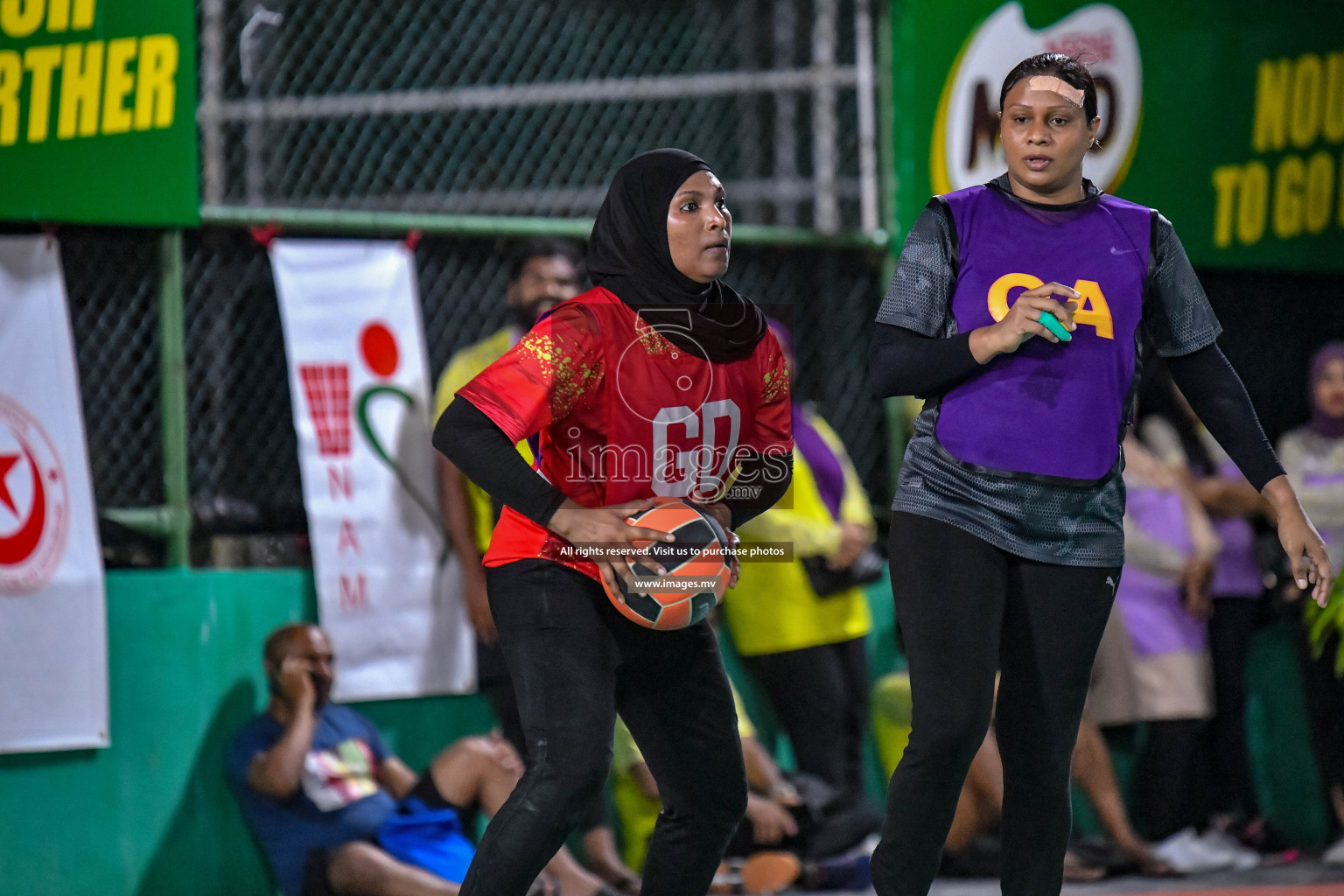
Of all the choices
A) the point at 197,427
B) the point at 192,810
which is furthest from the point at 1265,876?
the point at 197,427

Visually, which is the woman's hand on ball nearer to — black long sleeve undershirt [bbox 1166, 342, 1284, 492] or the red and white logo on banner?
black long sleeve undershirt [bbox 1166, 342, 1284, 492]

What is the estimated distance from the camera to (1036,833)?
3.52m

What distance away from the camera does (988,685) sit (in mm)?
3369

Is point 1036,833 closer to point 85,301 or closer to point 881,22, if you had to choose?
point 85,301

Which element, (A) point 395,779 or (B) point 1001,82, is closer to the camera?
(A) point 395,779

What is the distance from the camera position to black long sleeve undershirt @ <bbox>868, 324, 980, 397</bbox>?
3.40 metres

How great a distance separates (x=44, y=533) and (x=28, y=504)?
11 cm

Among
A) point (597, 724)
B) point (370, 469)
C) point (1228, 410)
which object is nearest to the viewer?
point (597, 724)

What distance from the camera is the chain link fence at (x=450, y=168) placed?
5.93 metres

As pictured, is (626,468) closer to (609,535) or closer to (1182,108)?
(609,535)

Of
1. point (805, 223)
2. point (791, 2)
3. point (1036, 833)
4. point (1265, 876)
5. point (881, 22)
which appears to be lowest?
point (1265, 876)

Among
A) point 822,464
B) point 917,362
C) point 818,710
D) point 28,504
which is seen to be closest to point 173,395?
point 28,504

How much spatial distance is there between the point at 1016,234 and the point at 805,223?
6.41 metres

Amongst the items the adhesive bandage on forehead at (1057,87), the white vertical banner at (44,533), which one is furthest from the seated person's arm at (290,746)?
the adhesive bandage on forehead at (1057,87)
